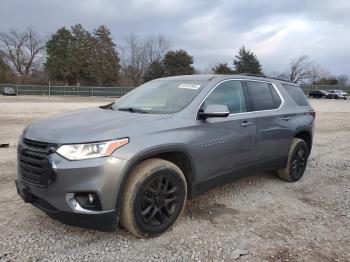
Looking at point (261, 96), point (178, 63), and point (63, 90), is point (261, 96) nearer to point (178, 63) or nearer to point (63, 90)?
point (63, 90)

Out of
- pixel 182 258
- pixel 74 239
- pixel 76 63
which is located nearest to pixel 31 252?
pixel 74 239

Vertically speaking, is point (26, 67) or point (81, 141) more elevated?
point (26, 67)

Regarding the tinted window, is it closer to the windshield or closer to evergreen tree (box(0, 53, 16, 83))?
the windshield

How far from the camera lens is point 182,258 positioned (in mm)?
3334

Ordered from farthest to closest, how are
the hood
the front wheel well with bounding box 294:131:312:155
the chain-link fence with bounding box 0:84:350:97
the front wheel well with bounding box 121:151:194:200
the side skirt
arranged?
the chain-link fence with bounding box 0:84:350:97, the front wheel well with bounding box 294:131:312:155, the side skirt, the front wheel well with bounding box 121:151:194:200, the hood

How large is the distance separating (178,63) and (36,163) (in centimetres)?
6255

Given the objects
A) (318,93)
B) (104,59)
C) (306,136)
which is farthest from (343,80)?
(306,136)

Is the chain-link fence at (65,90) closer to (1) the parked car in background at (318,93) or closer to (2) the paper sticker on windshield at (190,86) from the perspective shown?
(1) the parked car in background at (318,93)

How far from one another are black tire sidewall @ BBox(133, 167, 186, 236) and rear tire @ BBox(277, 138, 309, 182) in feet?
8.23

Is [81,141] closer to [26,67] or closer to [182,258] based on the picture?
[182,258]

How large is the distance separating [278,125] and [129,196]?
2795 millimetres

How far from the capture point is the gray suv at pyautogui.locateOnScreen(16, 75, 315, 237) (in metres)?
3.23

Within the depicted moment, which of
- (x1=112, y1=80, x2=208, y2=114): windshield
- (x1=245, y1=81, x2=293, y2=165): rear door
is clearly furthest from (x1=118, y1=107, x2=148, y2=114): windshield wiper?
(x1=245, y1=81, x2=293, y2=165): rear door

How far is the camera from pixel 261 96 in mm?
5207
